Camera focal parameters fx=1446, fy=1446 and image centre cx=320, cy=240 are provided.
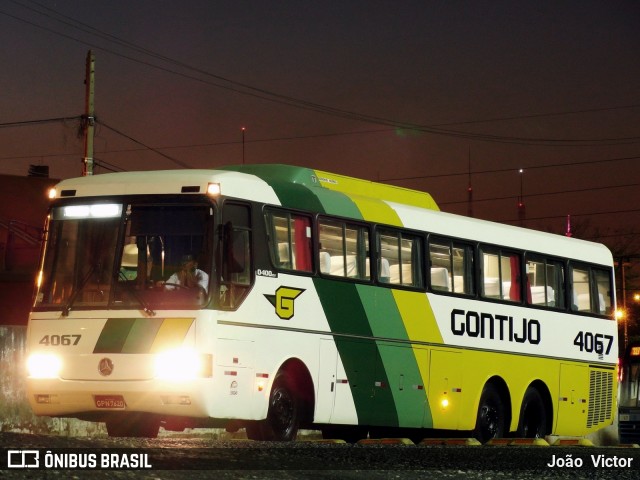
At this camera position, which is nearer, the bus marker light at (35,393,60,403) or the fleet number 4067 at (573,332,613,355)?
the bus marker light at (35,393,60,403)

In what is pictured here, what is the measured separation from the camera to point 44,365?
1798 centimetres

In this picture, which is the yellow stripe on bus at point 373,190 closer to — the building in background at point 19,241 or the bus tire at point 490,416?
the bus tire at point 490,416

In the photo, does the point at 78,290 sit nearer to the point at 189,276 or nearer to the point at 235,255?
the point at 189,276

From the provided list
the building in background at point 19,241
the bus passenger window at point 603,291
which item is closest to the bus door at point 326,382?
the bus passenger window at point 603,291

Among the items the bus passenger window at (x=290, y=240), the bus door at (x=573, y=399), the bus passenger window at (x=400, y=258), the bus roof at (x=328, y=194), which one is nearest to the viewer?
the bus roof at (x=328, y=194)

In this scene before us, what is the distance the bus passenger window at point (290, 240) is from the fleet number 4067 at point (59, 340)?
2.69 m

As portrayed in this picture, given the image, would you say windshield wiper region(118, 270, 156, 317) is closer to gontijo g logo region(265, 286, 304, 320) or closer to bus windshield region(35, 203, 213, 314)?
bus windshield region(35, 203, 213, 314)

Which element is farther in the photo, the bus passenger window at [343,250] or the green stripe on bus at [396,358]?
the green stripe on bus at [396,358]

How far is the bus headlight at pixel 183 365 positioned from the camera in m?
17.1

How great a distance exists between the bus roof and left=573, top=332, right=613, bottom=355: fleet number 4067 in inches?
56.0

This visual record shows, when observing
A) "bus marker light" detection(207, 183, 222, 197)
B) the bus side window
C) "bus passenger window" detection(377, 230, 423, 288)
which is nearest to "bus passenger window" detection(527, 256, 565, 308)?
"bus passenger window" detection(377, 230, 423, 288)

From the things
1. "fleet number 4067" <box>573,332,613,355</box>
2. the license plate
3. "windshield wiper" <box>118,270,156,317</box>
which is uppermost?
"fleet number 4067" <box>573,332,613,355</box>

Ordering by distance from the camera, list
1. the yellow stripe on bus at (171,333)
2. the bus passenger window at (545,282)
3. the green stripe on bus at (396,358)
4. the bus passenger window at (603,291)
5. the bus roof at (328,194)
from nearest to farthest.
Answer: the yellow stripe on bus at (171,333) < the bus roof at (328,194) < the green stripe on bus at (396,358) < the bus passenger window at (545,282) < the bus passenger window at (603,291)

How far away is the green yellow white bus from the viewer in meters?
17.4
